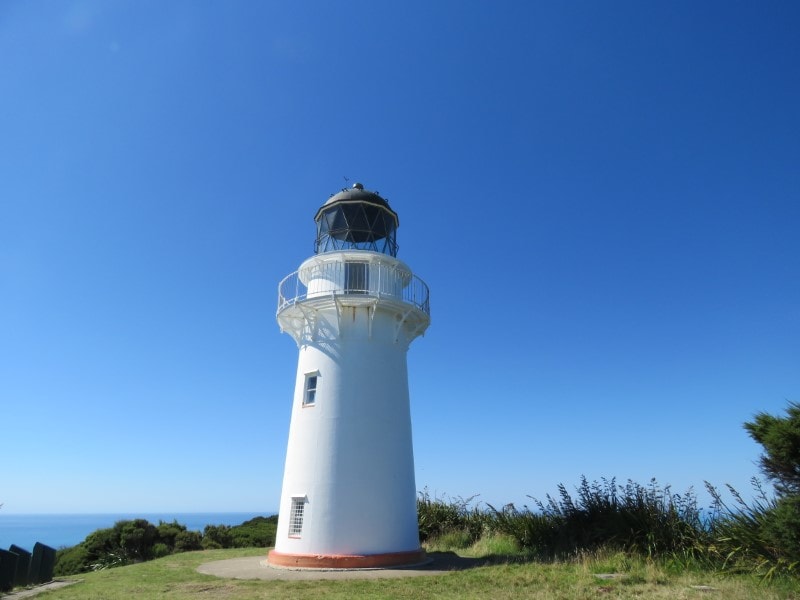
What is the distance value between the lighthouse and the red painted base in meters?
0.02

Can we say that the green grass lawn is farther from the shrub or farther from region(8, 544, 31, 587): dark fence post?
the shrub

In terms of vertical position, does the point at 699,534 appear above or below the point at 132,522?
below

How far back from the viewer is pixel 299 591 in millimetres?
10172

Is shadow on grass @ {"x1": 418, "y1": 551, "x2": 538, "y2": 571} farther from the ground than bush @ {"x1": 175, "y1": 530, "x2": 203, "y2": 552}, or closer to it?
closer to it

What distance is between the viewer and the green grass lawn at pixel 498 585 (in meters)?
8.31

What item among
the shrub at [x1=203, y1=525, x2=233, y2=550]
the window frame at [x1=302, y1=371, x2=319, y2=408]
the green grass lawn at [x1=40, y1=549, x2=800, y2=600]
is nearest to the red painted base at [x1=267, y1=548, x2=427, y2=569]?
the green grass lawn at [x1=40, y1=549, x2=800, y2=600]

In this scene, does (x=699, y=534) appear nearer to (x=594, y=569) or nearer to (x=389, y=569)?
(x=594, y=569)

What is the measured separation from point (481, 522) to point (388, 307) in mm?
8616

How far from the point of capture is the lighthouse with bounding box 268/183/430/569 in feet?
45.2

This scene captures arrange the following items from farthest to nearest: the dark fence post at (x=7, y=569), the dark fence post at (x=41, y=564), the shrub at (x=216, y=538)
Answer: the shrub at (x=216, y=538)
the dark fence post at (x=41, y=564)
the dark fence post at (x=7, y=569)

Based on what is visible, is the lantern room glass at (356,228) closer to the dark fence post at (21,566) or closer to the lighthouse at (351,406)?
the lighthouse at (351,406)

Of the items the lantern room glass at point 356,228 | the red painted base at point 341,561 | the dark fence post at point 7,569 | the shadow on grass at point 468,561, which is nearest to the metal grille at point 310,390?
the red painted base at point 341,561

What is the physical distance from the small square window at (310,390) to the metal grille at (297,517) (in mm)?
2594

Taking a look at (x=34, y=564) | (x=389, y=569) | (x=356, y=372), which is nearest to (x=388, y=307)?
(x=356, y=372)
